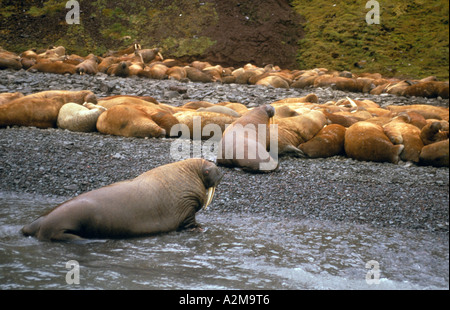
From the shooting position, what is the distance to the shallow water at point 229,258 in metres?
3.42

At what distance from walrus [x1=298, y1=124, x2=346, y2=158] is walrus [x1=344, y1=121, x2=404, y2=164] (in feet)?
0.50


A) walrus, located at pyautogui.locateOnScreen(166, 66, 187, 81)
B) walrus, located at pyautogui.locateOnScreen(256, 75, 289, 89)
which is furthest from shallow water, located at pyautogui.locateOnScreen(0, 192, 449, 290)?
walrus, located at pyautogui.locateOnScreen(166, 66, 187, 81)

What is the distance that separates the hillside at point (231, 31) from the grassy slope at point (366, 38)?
0.05 m

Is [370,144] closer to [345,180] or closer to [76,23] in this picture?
[345,180]

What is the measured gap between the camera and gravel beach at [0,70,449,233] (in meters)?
5.57

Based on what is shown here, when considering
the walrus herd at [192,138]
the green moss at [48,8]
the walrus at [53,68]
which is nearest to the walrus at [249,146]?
the walrus herd at [192,138]

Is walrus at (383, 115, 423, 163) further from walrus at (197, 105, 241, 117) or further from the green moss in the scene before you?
the green moss

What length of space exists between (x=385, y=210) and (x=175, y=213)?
256cm

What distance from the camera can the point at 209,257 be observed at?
13.6ft

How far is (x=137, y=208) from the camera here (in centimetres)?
469

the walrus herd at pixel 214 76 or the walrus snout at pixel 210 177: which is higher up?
the walrus herd at pixel 214 76

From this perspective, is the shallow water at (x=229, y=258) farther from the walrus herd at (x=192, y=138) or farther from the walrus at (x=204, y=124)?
the walrus at (x=204, y=124)

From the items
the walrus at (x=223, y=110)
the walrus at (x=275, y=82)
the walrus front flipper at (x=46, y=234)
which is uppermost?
the walrus at (x=275, y=82)
